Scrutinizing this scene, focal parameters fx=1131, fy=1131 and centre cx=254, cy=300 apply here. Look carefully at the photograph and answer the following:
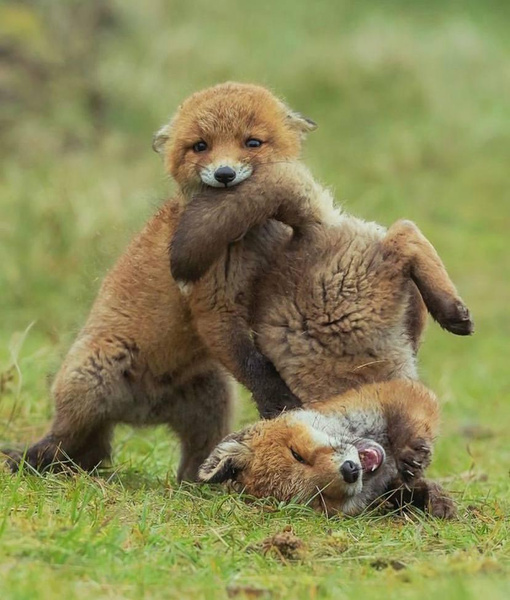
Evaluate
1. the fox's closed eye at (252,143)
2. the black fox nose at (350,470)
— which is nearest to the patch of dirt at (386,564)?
the black fox nose at (350,470)

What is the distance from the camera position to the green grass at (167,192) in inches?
176

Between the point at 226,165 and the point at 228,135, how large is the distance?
340 mm

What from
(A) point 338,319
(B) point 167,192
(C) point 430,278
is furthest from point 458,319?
(B) point 167,192

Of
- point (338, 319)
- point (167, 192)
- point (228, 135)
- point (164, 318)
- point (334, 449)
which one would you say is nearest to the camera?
point (334, 449)

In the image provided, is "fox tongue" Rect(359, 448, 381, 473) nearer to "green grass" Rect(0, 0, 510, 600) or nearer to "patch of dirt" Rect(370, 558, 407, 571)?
"green grass" Rect(0, 0, 510, 600)

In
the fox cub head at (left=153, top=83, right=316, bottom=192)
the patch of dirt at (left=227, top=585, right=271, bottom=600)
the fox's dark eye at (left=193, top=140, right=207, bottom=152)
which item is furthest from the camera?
the fox's dark eye at (left=193, top=140, right=207, bottom=152)

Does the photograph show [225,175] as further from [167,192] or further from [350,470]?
[350,470]

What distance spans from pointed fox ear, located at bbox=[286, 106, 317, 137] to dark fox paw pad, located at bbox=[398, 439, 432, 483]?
2.20 metres

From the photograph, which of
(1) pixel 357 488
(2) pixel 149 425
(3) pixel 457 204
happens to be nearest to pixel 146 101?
(3) pixel 457 204

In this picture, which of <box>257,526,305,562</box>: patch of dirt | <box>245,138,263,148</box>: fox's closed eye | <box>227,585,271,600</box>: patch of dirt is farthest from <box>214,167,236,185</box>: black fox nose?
<box>227,585,271,600</box>: patch of dirt

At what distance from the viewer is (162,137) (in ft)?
22.9

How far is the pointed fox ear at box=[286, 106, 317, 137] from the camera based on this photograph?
6.83 meters

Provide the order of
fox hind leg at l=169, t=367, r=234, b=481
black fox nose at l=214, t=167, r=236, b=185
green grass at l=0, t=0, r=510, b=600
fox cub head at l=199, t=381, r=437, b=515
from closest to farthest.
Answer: green grass at l=0, t=0, r=510, b=600
fox cub head at l=199, t=381, r=437, b=515
black fox nose at l=214, t=167, r=236, b=185
fox hind leg at l=169, t=367, r=234, b=481

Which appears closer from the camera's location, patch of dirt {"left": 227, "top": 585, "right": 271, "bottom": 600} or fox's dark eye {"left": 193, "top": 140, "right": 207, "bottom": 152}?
patch of dirt {"left": 227, "top": 585, "right": 271, "bottom": 600}
